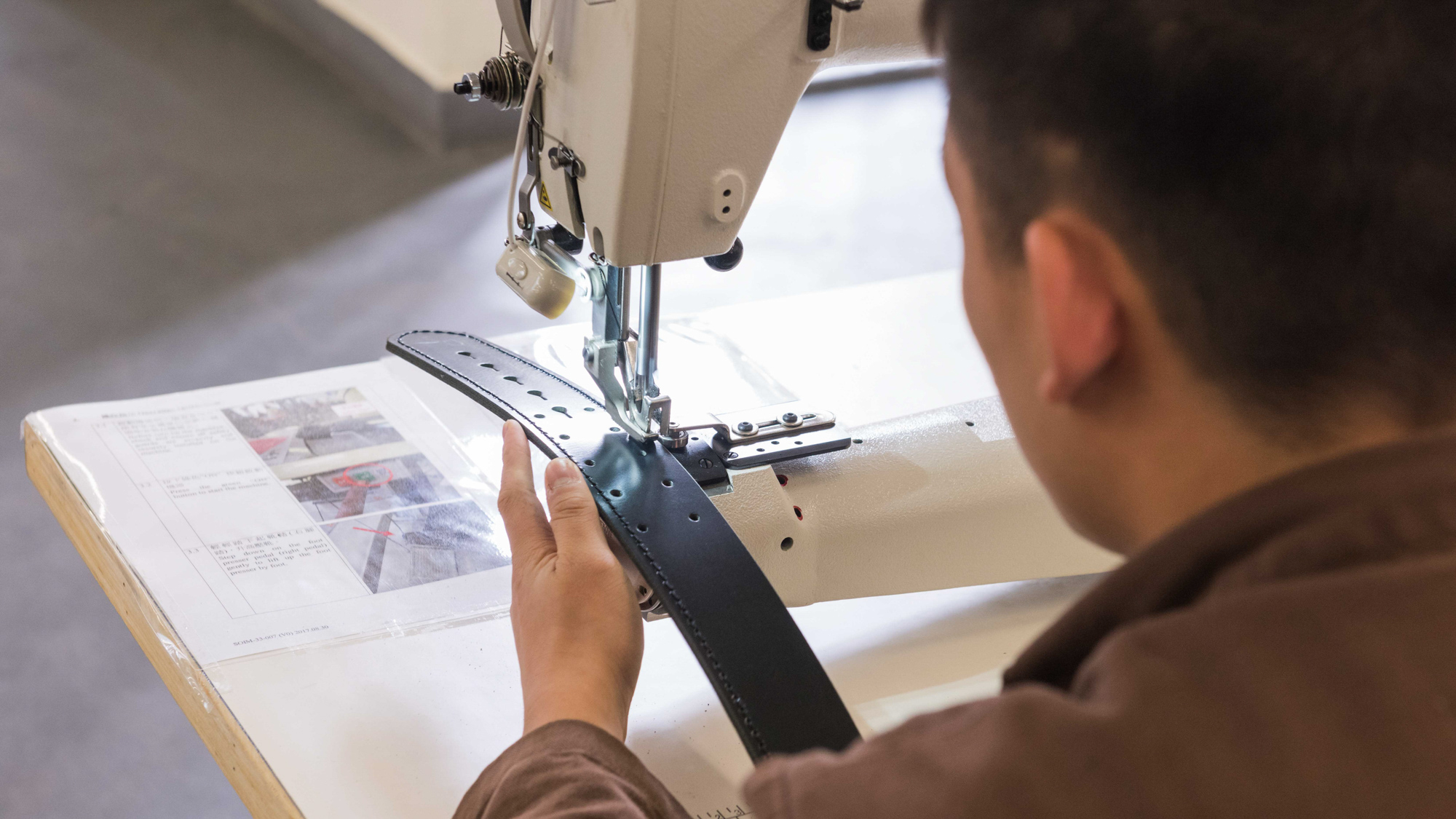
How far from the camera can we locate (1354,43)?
15.6 inches

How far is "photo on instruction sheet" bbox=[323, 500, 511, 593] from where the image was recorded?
1.05 metres

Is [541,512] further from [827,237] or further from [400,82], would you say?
[400,82]

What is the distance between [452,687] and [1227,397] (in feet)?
2.15

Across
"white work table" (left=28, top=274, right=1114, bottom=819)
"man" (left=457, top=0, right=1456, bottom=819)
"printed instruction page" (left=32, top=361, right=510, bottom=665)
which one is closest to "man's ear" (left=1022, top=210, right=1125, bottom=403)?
"man" (left=457, top=0, right=1456, bottom=819)

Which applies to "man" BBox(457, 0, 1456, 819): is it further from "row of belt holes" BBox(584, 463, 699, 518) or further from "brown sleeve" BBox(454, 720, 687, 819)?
"row of belt holes" BBox(584, 463, 699, 518)

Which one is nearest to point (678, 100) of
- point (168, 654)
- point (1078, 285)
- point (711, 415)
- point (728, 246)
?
point (728, 246)

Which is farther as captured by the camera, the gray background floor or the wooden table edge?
the gray background floor

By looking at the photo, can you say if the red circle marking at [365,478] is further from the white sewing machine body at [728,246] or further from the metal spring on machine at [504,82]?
the metal spring on machine at [504,82]

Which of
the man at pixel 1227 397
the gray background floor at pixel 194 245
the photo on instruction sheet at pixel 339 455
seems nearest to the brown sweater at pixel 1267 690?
the man at pixel 1227 397

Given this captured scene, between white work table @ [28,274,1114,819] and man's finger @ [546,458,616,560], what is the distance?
0.12 m

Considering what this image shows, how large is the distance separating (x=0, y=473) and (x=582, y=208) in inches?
67.5

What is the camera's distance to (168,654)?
0.93 metres

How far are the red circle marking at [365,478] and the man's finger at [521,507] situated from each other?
221 millimetres

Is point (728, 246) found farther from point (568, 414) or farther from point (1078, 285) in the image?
point (1078, 285)
